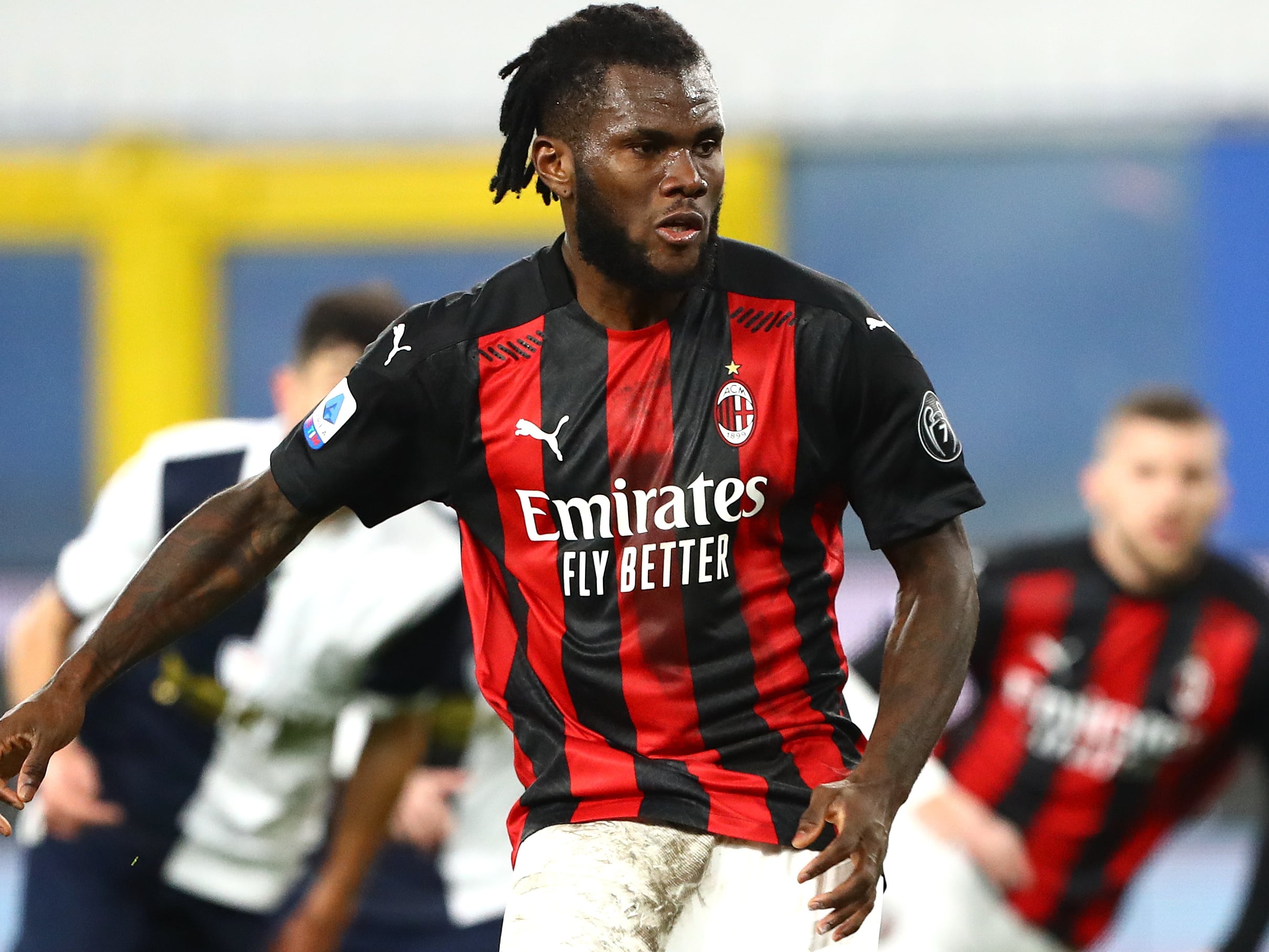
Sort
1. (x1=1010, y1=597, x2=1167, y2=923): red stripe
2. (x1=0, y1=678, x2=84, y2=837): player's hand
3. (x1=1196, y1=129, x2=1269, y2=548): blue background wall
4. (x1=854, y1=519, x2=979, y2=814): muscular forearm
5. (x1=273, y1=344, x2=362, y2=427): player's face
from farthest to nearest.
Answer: (x1=1196, y1=129, x2=1269, y2=548): blue background wall < (x1=1010, y1=597, x2=1167, y2=923): red stripe < (x1=273, y1=344, x2=362, y2=427): player's face < (x1=0, y1=678, x2=84, y2=837): player's hand < (x1=854, y1=519, x2=979, y2=814): muscular forearm

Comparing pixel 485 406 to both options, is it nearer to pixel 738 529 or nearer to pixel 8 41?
pixel 738 529

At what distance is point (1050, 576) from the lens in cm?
506

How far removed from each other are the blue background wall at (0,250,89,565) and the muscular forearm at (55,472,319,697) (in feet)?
24.0

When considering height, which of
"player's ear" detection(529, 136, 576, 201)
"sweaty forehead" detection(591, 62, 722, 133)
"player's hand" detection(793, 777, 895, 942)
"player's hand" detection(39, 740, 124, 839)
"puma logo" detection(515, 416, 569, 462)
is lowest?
"player's hand" detection(39, 740, 124, 839)

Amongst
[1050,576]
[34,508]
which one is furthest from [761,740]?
[34,508]

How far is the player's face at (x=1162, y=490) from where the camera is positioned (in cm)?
485

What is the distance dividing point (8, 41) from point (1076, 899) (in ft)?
24.2

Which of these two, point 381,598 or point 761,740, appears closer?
point 761,740

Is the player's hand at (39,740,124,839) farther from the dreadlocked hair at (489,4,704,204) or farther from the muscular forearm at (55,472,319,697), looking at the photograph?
the dreadlocked hair at (489,4,704,204)

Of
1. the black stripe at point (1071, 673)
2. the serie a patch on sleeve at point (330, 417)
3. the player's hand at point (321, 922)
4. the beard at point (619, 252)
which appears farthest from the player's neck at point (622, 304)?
the black stripe at point (1071, 673)

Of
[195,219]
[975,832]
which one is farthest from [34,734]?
[195,219]

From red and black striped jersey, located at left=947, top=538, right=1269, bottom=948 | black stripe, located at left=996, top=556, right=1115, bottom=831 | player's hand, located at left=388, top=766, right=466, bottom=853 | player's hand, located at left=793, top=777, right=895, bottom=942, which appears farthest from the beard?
black stripe, located at left=996, top=556, right=1115, bottom=831

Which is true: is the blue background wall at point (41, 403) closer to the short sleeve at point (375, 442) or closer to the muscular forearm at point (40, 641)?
the muscular forearm at point (40, 641)

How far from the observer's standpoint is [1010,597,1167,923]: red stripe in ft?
16.3
